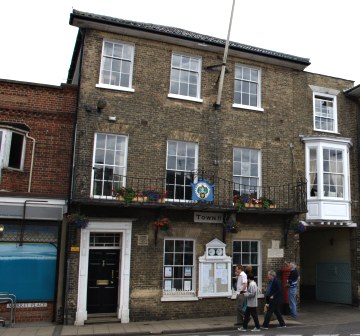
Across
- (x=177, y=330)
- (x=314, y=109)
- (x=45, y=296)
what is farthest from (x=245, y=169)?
(x=45, y=296)

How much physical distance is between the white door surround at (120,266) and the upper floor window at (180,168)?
6.18 feet

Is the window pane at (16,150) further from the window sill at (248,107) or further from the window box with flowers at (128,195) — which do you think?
the window sill at (248,107)

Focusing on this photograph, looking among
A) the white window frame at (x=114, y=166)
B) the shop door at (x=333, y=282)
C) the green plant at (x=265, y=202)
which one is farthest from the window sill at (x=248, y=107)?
the shop door at (x=333, y=282)

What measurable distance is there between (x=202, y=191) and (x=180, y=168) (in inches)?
49.3

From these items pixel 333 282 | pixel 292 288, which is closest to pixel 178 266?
pixel 292 288

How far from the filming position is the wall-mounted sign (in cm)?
1424

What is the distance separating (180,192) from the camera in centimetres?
1424

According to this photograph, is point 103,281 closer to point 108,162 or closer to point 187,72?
point 108,162

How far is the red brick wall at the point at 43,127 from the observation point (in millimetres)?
13180

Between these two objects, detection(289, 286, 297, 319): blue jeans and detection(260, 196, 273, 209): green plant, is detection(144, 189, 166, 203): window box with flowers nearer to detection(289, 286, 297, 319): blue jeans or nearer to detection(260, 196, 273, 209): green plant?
detection(260, 196, 273, 209): green plant

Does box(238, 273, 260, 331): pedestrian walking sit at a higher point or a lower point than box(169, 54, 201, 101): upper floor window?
lower

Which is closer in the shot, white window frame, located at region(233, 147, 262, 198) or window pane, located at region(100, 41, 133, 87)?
window pane, located at region(100, 41, 133, 87)

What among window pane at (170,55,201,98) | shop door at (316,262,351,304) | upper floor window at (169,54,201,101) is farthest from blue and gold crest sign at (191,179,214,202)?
shop door at (316,262,351,304)

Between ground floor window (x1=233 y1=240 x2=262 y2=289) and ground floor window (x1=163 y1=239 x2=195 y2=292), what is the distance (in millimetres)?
1638
